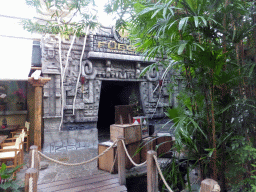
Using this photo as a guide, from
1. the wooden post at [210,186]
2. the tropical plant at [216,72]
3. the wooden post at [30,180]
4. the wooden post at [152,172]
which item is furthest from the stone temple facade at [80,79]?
the wooden post at [210,186]

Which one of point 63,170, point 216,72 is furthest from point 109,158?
→ point 216,72

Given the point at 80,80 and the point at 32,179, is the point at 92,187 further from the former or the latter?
the point at 80,80

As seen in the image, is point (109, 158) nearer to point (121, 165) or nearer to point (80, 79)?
point (121, 165)

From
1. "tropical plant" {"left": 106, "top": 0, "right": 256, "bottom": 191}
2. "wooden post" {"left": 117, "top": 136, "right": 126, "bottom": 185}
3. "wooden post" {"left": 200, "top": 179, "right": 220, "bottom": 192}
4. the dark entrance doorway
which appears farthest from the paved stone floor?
the dark entrance doorway

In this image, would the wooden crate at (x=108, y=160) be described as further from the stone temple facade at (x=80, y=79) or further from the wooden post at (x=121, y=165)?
the stone temple facade at (x=80, y=79)

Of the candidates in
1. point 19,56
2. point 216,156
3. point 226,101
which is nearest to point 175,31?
point 226,101

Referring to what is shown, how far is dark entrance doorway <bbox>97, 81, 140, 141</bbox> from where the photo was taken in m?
8.41

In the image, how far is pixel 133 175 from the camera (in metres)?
3.66

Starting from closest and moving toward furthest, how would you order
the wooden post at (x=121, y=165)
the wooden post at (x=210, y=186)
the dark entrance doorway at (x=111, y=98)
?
the wooden post at (x=210, y=186)
the wooden post at (x=121, y=165)
the dark entrance doorway at (x=111, y=98)

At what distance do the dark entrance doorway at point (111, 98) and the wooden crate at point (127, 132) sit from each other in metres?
3.90

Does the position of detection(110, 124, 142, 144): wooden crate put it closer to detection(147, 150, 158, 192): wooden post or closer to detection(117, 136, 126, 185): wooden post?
detection(117, 136, 126, 185): wooden post

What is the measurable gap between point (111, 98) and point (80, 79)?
4.36 metres

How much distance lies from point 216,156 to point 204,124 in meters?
0.38

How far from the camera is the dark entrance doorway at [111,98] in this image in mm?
8414
